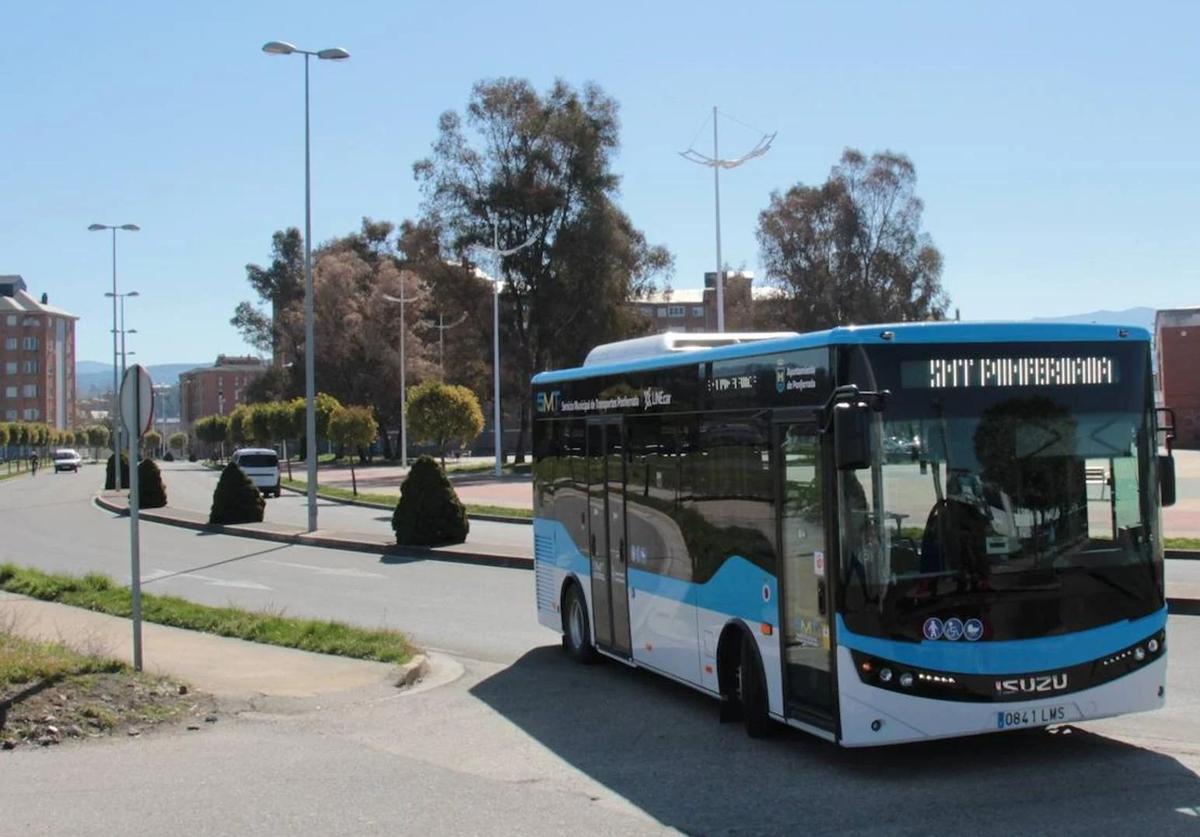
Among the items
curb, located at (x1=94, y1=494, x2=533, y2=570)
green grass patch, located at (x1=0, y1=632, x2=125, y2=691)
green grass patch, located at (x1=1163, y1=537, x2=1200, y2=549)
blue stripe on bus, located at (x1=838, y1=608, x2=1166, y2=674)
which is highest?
blue stripe on bus, located at (x1=838, y1=608, x2=1166, y2=674)

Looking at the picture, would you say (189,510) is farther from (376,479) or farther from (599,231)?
(599,231)

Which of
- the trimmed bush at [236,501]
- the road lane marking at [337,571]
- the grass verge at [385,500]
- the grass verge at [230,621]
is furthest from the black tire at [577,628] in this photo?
the trimmed bush at [236,501]

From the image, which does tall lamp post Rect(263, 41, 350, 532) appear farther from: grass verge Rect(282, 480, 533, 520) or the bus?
the bus

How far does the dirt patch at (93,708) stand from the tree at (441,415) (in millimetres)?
35337

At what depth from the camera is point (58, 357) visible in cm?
17688

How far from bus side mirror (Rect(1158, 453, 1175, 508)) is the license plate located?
66.3 inches

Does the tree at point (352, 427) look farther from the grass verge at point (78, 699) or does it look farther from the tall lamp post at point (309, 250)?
the grass verge at point (78, 699)

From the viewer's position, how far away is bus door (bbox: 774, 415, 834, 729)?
7.67 meters

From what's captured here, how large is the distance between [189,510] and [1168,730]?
35.3m

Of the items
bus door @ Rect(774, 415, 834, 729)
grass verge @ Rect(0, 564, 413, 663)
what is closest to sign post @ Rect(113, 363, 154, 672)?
grass verge @ Rect(0, 564, 413, 663)

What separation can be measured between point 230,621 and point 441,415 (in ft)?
104

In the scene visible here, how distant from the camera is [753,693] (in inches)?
340

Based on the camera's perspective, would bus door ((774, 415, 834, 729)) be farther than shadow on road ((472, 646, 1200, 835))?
Yes

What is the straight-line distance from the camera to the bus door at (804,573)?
302 inches
